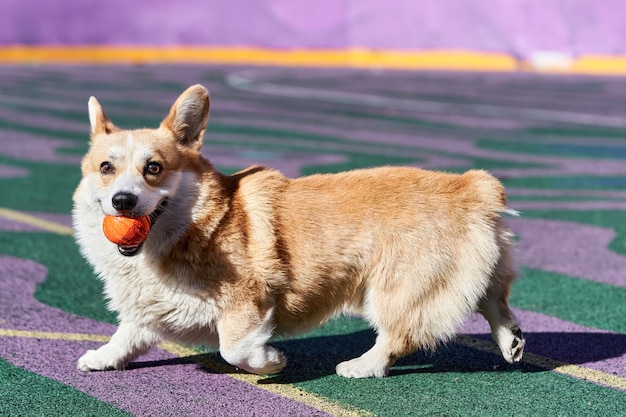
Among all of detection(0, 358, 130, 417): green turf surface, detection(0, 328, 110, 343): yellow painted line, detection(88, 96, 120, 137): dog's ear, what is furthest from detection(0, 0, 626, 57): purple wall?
detection(0, 358, 130, 417): green turf surface

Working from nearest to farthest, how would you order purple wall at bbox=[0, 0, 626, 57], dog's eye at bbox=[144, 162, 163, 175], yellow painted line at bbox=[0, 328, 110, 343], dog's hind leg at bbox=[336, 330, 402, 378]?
dog's eye at bbox=[144, 162, 163, 175] < dog's hind leg at bbox=[336, 330, 402, 378] < yellow painted line at bbox=[0, 328, 110, 343] < purple wall at bbox=[0, 0, 626, 57]

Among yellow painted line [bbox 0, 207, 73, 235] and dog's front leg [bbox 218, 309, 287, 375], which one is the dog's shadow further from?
yellow painted line [bbox 0, 207, 73, 235]

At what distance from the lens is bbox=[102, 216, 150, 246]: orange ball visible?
13.3 ft

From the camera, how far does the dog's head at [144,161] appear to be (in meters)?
4.05

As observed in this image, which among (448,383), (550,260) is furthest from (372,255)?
(550,260)

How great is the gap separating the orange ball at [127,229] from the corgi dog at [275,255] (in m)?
0.07

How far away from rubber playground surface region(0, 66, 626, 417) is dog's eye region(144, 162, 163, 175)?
972 millimetres

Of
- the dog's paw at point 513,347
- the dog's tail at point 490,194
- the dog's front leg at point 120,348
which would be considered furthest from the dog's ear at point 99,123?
the dog's paw at point 513,347

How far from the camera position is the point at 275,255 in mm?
4309

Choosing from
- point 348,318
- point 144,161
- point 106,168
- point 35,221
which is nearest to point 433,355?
A: point 348,318

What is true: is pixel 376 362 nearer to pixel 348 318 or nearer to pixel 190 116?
pixel 348 318

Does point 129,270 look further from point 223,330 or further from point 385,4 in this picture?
point 385,4

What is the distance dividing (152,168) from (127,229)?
0.31 m

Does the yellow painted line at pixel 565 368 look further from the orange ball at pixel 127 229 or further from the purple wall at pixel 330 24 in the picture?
the purple wall at pixel 330 24
